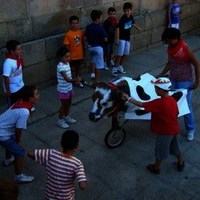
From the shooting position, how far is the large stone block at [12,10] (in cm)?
620

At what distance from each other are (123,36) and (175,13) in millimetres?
2745

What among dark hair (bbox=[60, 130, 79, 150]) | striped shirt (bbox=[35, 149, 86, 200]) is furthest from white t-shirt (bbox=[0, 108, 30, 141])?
dark hair (bbox=[60, 130, 79, 150])

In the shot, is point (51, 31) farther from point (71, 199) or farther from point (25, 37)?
point (71, 199)

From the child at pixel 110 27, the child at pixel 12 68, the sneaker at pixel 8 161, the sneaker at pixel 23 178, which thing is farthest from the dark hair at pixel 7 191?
the child at pixel 110 27

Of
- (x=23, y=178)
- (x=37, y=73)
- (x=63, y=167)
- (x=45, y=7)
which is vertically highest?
(x=45, y=7)

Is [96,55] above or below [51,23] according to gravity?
below

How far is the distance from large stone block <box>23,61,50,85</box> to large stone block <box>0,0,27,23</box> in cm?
99

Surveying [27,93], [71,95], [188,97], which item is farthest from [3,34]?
[188,97]

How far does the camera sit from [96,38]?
7.21 meters

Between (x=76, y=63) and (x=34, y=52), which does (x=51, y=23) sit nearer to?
(x=34, y=52)

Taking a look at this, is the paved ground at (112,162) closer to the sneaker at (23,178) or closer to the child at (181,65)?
the sneaker at (23,178)

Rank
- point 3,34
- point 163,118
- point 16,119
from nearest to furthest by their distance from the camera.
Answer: point 16,119 < point 163,118 < point 3,34

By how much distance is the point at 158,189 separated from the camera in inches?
179

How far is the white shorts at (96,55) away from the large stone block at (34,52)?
1.01 meters
